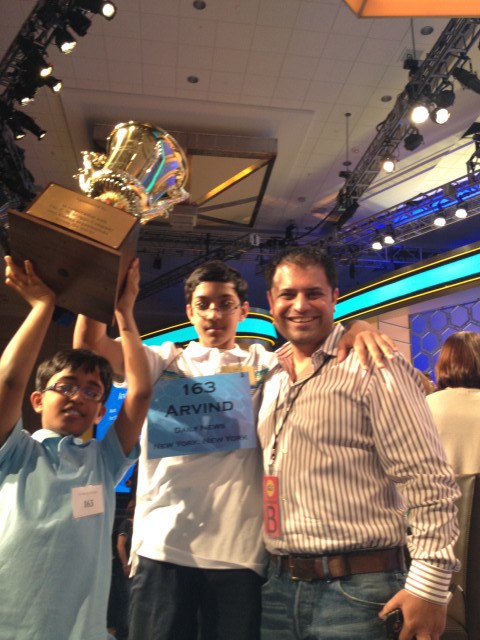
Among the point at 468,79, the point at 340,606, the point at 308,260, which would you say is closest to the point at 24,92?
the point at 468,79

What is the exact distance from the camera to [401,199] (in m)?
8.86

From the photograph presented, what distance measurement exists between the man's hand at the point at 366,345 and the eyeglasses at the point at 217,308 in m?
0.49

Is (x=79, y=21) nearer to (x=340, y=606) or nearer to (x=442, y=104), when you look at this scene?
(x=442, y=104)

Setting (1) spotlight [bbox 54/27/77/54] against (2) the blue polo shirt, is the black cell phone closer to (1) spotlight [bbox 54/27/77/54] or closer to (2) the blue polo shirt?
(2) the blue polo shirt

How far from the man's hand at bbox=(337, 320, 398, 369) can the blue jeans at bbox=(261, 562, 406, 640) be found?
0.48m

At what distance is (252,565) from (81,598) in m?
0.45

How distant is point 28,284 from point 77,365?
1.02 ft

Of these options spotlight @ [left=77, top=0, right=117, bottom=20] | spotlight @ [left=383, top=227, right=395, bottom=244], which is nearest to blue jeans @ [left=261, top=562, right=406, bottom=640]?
spotlight @ [left=77, top=0, right=117, bottom=20]

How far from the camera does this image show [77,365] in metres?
1.59

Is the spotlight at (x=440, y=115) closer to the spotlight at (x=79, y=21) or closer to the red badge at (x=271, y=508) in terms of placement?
the spotlight at (x=79, y=21)

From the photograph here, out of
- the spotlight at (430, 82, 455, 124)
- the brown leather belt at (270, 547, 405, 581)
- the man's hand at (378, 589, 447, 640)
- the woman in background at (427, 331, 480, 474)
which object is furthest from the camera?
the spotlight at (430, 82, 455, 124)

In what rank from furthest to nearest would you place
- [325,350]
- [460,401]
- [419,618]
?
[460,401] < [325,350] < [419,618]

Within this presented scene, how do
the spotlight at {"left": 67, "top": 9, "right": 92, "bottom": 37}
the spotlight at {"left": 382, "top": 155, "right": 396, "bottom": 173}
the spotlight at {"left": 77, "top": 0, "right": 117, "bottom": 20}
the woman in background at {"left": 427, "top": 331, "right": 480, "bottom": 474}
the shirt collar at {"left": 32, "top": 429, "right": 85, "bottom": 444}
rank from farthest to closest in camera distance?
the spotlight at {"left": 382, "top": 155, "right": 396, "bottom": 173}
the spotlight at {"left": 67, "top": 9, "right": 92, "bottom": 37}
the spotlight at {"left": 77, "top": 0, "right": 117, "bottom": 20}
the woman in background at {"left": 427, "top": 331, "right": 480, "bottom": 474}
the shirt collar at {"left": 32, "top": 429, "right": 85, "bottom": 444}

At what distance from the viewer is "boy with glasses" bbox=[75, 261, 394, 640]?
54.3 inches
